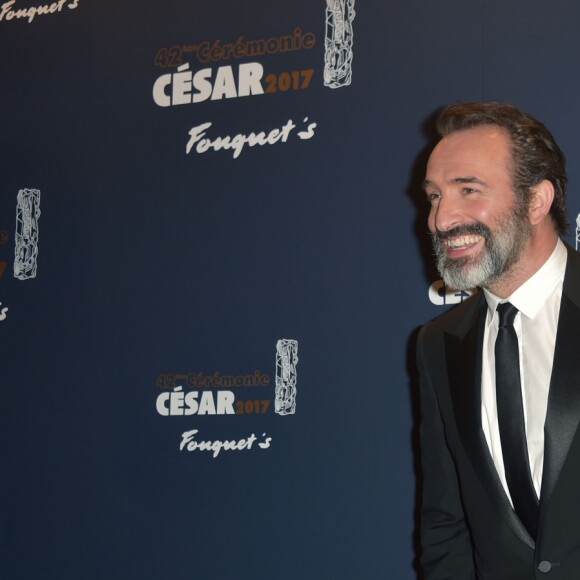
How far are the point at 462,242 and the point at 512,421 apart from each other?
0.41m

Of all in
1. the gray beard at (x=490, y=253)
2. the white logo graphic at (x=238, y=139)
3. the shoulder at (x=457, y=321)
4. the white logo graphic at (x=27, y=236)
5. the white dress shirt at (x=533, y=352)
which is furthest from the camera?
the white logo graphic at (x=27, y=236)

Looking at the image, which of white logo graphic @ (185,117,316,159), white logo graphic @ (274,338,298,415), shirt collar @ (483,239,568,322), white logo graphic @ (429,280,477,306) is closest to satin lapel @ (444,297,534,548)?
shirt collar @ (483,239,568,322)

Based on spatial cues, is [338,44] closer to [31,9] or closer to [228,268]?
[228,268]

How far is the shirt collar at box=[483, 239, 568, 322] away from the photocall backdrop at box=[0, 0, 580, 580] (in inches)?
20.2

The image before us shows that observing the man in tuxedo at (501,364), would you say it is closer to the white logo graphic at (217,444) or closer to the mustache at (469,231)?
the mustache at (469,231)

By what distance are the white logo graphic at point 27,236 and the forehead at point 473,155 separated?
174 cm

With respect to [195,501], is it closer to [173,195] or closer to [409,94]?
[173,195]

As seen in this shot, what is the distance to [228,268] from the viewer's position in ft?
10.5

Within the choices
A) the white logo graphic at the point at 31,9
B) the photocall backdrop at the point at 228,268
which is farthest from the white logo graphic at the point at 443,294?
the white logo graphic at the point at 31,9

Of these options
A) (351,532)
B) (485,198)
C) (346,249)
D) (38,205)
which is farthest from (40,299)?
(485,198)

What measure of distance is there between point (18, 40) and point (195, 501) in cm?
183

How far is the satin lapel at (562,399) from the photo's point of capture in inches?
78.7

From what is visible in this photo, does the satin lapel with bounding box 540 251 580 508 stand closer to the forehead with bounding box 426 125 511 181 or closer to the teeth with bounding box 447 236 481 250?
the teeth with bounding box 447 236 481 250

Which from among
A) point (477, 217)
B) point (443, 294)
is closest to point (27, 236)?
point (443, 294)
